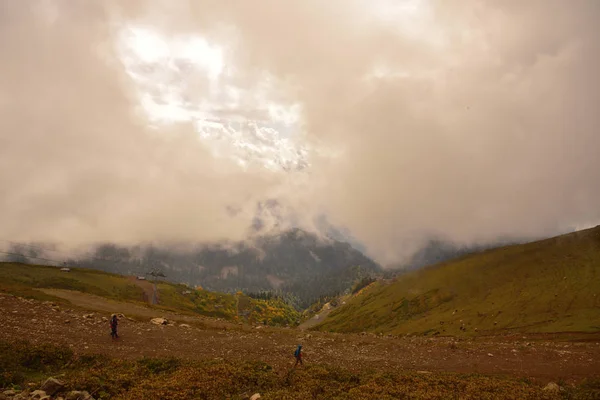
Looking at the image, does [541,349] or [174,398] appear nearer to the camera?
[174,398]

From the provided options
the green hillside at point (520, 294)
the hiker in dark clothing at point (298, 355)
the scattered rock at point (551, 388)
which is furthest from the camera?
the green hillside at point (520, 294)

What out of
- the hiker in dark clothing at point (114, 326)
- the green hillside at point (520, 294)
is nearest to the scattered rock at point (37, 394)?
the hiker in dark clothing at point (114, 326)

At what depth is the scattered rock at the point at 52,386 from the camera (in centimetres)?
2400

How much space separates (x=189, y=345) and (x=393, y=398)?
2833 cm

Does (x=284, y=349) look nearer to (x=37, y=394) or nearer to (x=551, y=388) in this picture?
(x=37, y=394)

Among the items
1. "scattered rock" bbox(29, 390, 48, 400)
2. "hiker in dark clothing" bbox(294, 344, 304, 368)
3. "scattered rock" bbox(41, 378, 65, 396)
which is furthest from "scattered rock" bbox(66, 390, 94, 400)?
"hiker in dark clothing" bbox(294, 344, 304, 368)

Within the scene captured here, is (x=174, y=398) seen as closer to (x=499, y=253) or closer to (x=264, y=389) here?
(x=264, y=389)

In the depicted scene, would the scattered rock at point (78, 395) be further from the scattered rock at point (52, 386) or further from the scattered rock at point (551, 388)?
the scattered rock at point (551, 388)

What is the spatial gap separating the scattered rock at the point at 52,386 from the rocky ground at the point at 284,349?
11470 mm

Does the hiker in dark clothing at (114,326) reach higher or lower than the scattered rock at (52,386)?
higher

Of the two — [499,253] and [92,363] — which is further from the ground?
[499,253]

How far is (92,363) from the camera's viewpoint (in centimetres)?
3284

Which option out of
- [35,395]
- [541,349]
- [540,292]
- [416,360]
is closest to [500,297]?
[540,292]

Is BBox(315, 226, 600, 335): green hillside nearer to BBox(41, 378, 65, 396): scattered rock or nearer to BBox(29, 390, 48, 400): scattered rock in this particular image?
BBox(41, 378, 65, 396): scattered rock
